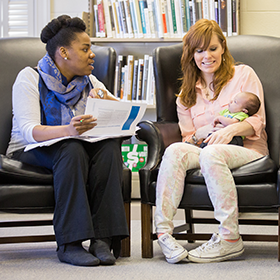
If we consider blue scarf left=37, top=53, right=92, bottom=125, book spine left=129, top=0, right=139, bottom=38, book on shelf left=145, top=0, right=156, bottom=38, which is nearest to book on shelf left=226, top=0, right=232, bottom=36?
book on shelf left=145, top=0, right=156, bottom=38

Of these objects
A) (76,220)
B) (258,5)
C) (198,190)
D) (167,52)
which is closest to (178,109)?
(167,52)

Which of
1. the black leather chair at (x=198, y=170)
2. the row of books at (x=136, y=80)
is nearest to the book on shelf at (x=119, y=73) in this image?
the row of books at (x=136, y=80)

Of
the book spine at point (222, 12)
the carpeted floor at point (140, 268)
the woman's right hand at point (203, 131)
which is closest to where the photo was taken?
the carpeted floor at point (140, 268)

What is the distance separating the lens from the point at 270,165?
157 cm

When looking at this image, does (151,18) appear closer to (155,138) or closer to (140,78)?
(140,78)

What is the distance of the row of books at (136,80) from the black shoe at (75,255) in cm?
170

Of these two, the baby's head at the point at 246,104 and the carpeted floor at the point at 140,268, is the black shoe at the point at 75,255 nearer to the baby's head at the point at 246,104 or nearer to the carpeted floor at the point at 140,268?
the carpeted floor at the point at 140,268

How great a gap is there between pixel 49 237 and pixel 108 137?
1.59ft

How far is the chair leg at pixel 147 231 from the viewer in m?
1.69

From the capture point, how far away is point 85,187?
1.55 m

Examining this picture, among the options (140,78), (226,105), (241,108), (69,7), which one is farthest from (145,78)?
(241,108)

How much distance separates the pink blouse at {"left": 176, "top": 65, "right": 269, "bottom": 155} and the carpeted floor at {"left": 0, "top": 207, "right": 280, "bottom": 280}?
509 mm

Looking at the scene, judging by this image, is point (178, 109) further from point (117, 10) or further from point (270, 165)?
point (117, 10)

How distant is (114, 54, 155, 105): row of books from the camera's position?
307 centimetres
